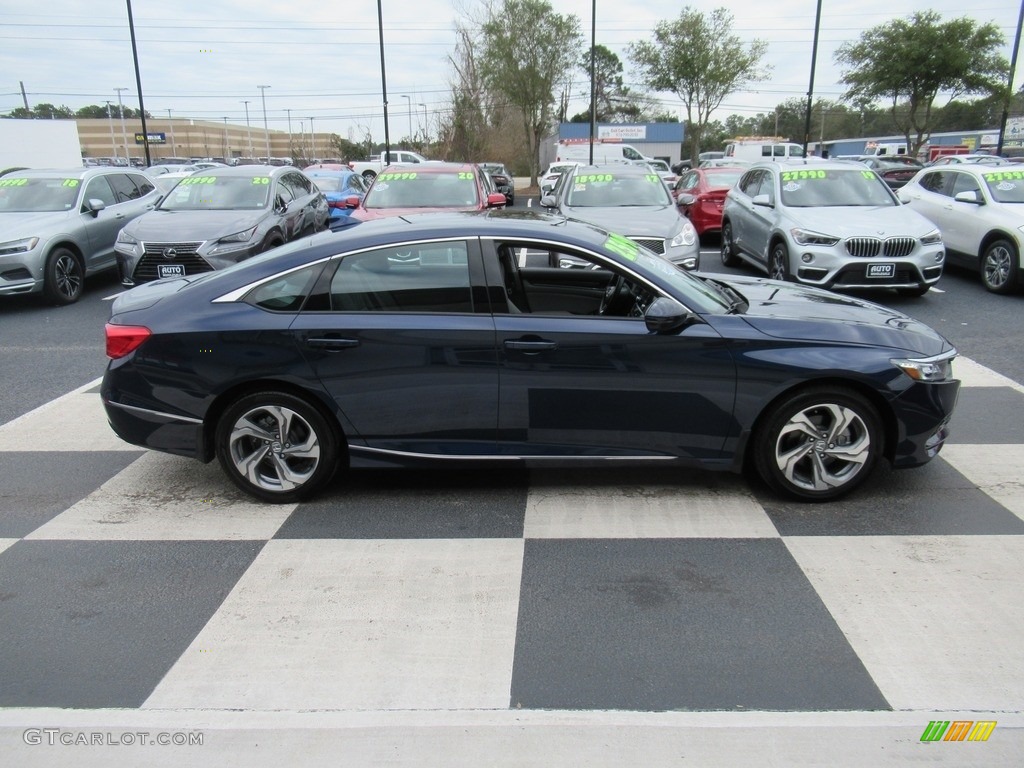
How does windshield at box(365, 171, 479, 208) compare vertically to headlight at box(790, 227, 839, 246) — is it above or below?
above

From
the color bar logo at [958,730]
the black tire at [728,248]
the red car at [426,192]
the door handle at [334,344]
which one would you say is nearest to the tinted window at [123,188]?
the red car at [426,192]

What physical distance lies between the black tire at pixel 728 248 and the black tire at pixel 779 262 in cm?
201

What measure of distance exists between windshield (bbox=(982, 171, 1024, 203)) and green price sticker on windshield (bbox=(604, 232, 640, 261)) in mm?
8098

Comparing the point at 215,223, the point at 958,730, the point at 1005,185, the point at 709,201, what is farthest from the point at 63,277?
the point at 1005,185

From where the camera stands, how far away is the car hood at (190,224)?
9.59 metres

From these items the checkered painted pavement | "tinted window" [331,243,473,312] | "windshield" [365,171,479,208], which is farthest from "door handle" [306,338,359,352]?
"windshield" [365,171,479,208]

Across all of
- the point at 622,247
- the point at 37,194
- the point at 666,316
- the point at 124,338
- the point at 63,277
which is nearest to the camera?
the point at 666,316

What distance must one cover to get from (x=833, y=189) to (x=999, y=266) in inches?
88.9

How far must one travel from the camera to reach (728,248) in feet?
41.0

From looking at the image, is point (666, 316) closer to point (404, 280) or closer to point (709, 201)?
point (404, 280)

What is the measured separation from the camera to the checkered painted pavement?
2.83 m

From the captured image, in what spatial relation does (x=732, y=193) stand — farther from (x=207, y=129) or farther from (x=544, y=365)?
(x=207, y=129)

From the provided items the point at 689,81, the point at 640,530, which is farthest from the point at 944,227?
the point at 689,81

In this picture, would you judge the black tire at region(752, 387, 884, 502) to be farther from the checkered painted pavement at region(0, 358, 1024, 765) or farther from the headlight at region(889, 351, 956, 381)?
the headlight at region(889, 351, 956, 381)
